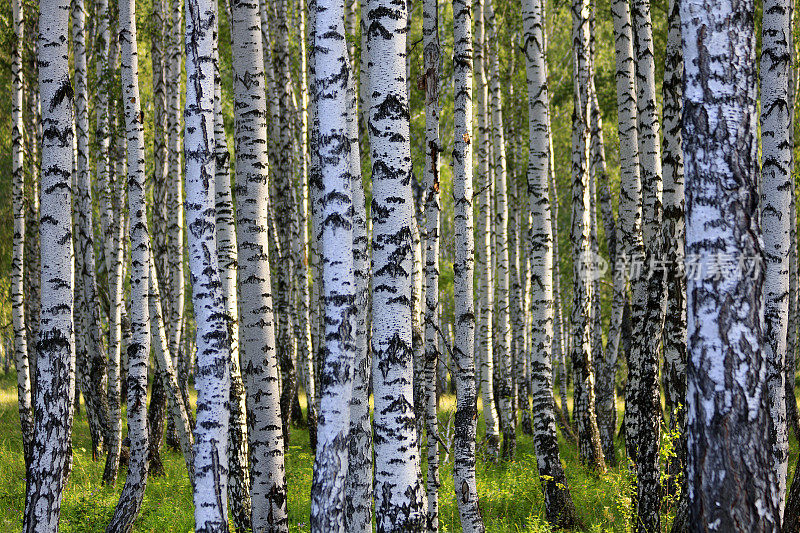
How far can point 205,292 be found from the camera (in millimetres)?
5074

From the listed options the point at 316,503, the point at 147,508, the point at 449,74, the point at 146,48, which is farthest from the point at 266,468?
the point at 146,48

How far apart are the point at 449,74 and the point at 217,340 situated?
1378 centimetres

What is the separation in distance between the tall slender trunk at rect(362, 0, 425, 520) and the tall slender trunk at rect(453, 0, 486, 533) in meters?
1.87

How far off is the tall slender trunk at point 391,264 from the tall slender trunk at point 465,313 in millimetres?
1867

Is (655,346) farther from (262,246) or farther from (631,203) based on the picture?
(262,246)

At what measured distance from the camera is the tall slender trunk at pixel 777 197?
6.16m

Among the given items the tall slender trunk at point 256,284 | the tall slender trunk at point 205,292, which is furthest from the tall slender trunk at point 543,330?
the tall slender trunk at point 205,292

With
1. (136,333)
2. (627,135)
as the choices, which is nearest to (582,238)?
(627,135)

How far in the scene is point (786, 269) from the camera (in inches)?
246

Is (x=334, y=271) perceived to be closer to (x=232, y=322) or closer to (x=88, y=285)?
(x=232, y=322)

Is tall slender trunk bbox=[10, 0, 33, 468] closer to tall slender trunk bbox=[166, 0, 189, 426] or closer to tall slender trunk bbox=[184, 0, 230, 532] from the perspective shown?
tall slender trunk bbox=[166, 0, 189, 426]

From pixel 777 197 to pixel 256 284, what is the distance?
475 centimetres

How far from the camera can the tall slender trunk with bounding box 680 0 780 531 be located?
3.57m

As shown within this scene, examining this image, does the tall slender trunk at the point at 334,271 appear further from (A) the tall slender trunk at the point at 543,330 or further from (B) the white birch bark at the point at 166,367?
(B) the white birch bark at the point at 166,367
